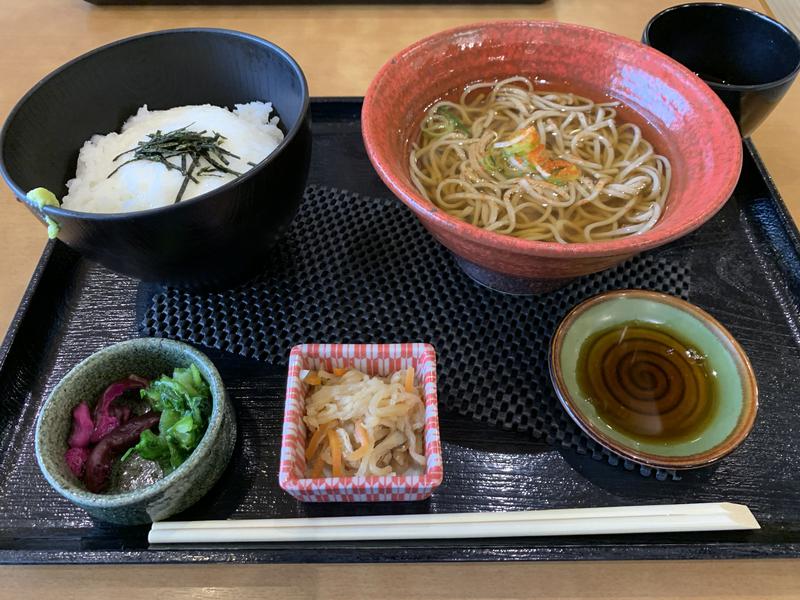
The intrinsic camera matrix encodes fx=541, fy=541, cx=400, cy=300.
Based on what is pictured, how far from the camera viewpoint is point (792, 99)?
2.09m

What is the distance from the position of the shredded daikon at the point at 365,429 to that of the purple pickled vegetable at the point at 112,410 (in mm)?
388

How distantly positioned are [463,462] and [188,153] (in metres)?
0.94

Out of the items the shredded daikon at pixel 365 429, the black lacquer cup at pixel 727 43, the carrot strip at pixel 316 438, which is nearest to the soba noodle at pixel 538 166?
the black lacquer cup at pixel 727 43

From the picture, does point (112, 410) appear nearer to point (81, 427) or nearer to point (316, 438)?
point (81, 427)

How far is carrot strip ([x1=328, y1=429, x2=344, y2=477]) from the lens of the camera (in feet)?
3.48

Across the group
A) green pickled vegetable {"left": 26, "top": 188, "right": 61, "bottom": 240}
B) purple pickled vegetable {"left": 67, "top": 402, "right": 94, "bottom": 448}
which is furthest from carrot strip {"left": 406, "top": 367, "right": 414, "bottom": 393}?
green pickled vegetable {"left": 26, "top": 188, "right": 61, "bottom": 240}

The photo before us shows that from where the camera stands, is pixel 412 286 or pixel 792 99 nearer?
pixel 412 286

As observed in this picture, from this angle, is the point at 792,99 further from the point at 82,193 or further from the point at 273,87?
the point at 82,193

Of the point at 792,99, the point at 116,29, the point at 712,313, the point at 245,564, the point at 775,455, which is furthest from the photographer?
the point at 116,29

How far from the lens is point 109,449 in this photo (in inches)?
43.1

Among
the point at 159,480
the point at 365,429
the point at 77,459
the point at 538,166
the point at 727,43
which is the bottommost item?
the point at 77,459

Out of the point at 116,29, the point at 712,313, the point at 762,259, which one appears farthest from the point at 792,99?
the point at 116,29

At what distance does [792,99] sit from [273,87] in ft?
6.46

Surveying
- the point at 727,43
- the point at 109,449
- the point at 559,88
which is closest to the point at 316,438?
the point at 109,449
